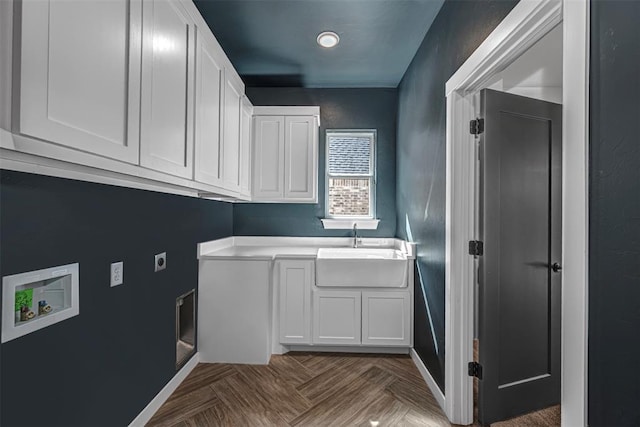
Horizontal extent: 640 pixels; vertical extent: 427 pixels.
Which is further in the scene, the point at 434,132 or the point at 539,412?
the point at 434,132

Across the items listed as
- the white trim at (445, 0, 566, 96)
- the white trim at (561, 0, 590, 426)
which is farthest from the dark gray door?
the white trim at (561, 0, 590, 426)

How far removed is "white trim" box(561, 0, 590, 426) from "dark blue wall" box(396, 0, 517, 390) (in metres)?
0.62

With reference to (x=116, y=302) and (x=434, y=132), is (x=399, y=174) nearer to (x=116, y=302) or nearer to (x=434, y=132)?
(x=434, y=132)

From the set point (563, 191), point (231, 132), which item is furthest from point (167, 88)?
point (563, 191)

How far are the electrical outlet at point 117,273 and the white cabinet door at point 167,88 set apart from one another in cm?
57

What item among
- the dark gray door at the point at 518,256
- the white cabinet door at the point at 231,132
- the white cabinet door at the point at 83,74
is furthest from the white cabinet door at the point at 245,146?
the dark gray door at the point at 518,256

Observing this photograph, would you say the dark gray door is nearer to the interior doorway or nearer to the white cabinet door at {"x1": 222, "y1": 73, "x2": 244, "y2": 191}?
the interior doorway

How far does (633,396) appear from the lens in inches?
34.1

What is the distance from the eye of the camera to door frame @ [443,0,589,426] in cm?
102

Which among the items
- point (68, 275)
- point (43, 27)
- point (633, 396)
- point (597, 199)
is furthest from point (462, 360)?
point (43, 27)

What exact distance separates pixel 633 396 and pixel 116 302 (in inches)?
80.2

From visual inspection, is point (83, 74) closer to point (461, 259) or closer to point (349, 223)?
point (461, 259)

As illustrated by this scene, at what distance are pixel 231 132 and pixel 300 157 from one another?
915 millimetres

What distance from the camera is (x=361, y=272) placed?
287 centimetres
